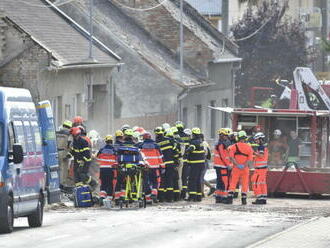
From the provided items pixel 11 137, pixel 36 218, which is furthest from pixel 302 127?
pixel 11 137

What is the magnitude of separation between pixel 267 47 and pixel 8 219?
5433 cm

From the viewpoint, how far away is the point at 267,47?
7256cm

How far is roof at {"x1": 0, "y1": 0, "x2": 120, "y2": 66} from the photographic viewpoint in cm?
3925

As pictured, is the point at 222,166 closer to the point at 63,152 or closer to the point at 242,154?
the point at 242,154

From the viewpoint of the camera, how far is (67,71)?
40312mm

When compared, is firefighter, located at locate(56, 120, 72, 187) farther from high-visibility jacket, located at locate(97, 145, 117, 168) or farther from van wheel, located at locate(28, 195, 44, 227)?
van wheel, located at locate(28, 195, 44, 227)

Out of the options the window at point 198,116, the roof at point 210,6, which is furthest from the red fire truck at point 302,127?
the roof at point 210,6

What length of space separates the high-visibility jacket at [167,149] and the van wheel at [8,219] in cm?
954

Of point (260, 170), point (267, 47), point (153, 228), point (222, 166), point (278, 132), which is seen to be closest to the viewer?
point (153, 228)

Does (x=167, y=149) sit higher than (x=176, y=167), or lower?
higher

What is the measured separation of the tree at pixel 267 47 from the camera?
7175cm

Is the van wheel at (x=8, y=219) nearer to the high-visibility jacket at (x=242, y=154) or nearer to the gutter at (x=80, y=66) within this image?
the high-visibility jacket at (x=242, y=154)

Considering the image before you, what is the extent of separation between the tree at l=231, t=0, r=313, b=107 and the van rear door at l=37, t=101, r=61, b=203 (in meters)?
46.2

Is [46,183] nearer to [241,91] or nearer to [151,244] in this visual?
[151,244]
